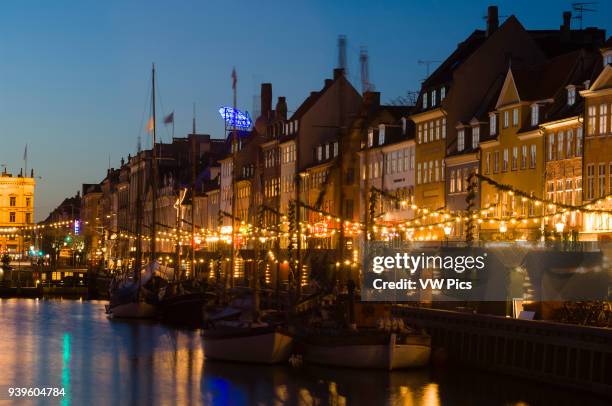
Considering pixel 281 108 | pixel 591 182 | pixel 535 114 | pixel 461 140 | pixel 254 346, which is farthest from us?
pixel 281 108

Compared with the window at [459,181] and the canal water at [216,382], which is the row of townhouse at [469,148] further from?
the canal water at [216,382]

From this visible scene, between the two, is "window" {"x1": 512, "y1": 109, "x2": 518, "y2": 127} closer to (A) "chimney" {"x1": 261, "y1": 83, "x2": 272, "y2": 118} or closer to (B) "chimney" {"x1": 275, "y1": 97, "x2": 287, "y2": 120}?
(B) "chimney" {"x1": 275, "y1": 97, "x2": 287, "y2": 120}

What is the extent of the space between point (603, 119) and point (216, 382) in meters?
23.4

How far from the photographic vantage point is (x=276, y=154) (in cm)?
11512

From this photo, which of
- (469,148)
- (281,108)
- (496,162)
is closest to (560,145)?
(496,162)

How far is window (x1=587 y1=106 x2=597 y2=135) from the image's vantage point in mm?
61531

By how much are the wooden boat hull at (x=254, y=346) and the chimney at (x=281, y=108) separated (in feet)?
214

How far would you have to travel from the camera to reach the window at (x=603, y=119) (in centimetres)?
6056

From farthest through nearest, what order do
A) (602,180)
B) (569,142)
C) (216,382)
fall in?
1. (569,142)
2. (602,180)
3. (216,382)

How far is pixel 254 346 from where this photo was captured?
49.3m

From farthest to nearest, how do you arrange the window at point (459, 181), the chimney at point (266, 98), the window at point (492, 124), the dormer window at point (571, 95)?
the chimney at point (266, 98), the window at point (459, 181), the window at point (492, 124), the dormer window at point (571, 95)

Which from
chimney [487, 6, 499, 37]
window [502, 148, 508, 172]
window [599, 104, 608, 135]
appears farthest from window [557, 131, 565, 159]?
chimney [487, 6, 499, 37]

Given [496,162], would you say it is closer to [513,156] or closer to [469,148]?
[513,156]

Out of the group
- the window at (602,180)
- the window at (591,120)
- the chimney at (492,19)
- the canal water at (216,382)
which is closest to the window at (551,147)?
the window at (591,120)
